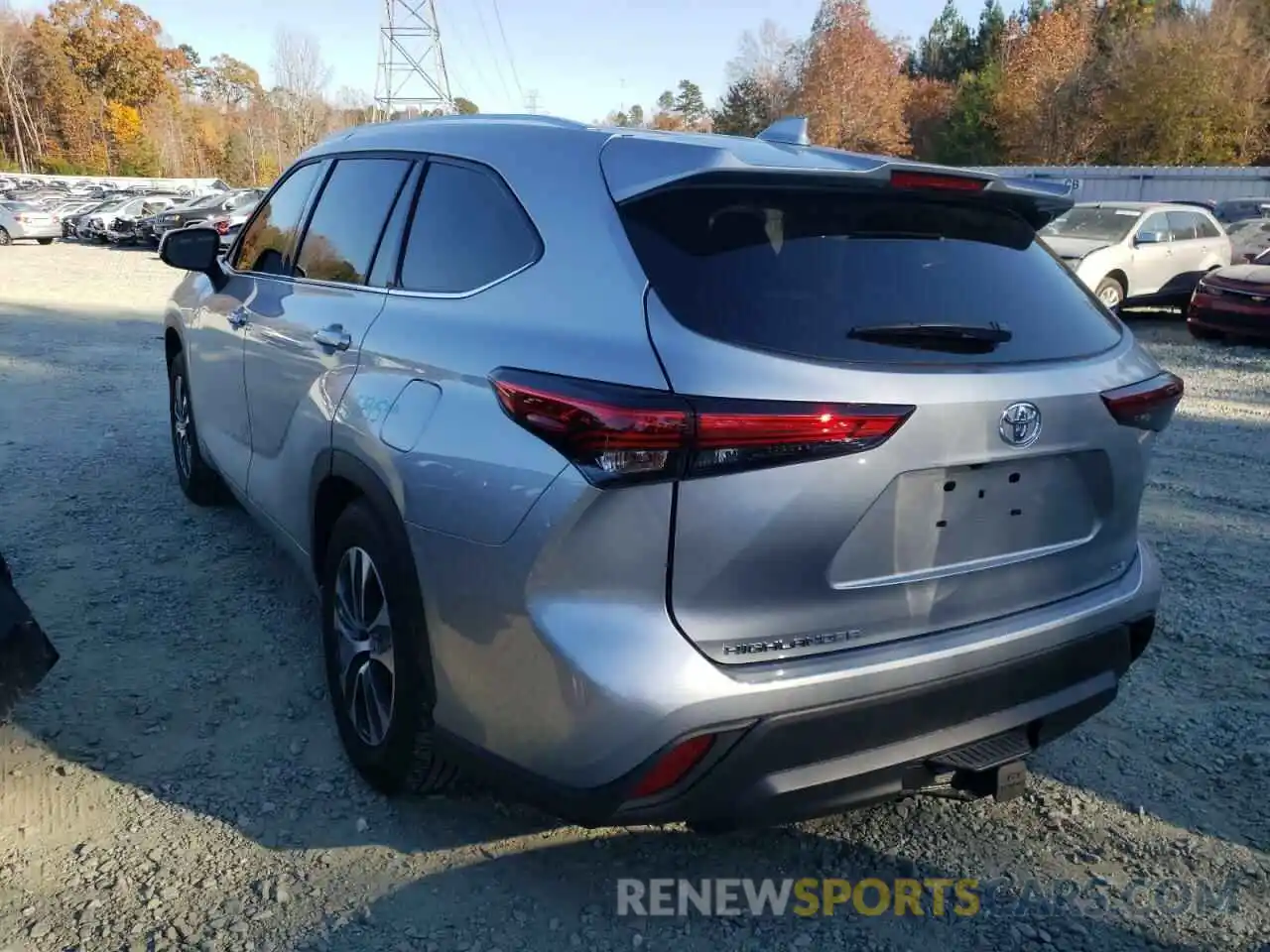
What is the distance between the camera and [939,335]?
2.29 m

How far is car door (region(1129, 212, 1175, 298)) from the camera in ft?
46.4

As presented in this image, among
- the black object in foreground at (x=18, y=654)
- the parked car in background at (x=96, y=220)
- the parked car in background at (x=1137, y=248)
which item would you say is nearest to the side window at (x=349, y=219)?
the black object in foreground at (x=18, y=654)

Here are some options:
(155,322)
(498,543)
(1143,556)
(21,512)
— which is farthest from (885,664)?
(155,322)

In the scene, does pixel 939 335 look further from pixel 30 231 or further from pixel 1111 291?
pixel 30 231

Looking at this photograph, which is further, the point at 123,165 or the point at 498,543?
the point at 123,165

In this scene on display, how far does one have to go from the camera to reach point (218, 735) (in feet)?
10.9

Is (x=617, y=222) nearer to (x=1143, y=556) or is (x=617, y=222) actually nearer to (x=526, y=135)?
(x=526, y=135)

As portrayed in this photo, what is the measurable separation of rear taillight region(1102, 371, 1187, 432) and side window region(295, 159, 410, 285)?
2132 millimetres

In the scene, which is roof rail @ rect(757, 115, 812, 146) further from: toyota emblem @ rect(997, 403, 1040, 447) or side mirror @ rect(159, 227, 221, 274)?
side mirror @ rect(159, 227, 221, 274)

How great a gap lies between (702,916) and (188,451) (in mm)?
3991

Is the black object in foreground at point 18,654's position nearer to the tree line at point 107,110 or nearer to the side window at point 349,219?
the side window at point 349,219

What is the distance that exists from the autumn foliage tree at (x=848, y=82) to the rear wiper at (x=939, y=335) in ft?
178

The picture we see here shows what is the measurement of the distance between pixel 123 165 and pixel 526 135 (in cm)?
8013

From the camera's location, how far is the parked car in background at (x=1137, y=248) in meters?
13.7
